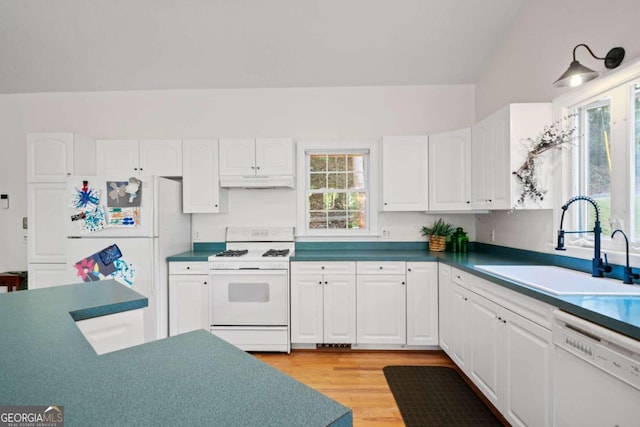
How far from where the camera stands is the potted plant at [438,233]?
3277mm

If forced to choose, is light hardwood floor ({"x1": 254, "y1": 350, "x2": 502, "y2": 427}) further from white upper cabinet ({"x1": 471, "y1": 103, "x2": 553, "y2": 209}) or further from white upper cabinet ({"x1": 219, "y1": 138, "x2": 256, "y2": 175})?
white upper cabinet ({"x1": 219, "y1": 138, "x2": 256, "y2": 175})

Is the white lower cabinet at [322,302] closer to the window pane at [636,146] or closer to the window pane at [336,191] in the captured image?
the window pane at [336,191]

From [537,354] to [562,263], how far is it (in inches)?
38.0

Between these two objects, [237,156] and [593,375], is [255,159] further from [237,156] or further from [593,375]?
[593,375]

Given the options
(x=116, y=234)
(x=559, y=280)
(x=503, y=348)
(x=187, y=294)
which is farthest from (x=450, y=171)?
(x=116, y=234)

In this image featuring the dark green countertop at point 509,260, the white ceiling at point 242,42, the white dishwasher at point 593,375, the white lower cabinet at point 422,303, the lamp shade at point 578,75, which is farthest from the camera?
the white lower cabinet at point 422,303

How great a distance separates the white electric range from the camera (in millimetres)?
2926

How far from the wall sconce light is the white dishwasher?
132 cm

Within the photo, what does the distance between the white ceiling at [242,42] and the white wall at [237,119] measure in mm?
131

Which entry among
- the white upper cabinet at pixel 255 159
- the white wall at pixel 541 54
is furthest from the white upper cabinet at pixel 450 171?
the white upper cabinet at pixel 255 159

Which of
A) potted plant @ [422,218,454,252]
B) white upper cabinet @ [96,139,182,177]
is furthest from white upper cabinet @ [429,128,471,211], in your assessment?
white upper cabinet @ [96,139,182,177]

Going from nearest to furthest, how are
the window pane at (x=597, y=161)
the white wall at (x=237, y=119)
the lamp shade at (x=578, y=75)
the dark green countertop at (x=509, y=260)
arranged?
the dark green countertop at (x=509, y=260), the lamp shade at (x=578, y=75), the window pane at (x=597, y=161), the white wall at (x=237, y=119)

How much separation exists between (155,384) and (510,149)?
262 cm

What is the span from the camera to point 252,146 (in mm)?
3227
